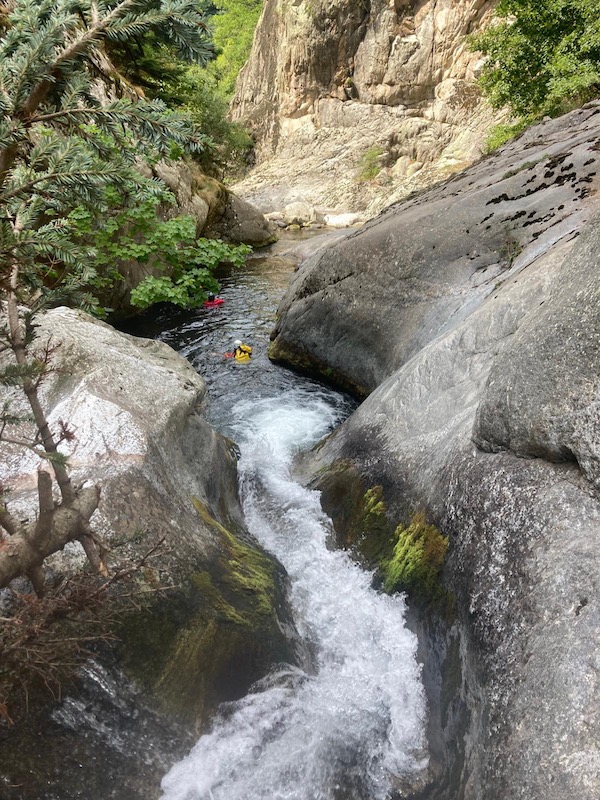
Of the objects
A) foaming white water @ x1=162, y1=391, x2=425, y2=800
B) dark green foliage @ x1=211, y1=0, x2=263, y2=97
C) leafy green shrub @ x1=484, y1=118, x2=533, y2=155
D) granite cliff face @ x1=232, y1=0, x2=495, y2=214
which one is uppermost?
dark green foliage @ x1=211, y1=0, x2=263, y2=97

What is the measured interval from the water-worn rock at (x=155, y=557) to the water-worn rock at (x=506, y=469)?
155 centimetres

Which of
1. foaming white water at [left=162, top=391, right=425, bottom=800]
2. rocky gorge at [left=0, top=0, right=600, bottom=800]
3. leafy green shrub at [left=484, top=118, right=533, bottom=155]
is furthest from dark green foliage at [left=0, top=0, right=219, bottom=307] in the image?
leafy green shrub at [left=484, top=118, right=533, bottom=155]

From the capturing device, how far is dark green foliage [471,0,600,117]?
1210 centimetres

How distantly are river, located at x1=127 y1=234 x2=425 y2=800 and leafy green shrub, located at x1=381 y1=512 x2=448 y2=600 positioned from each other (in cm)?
22

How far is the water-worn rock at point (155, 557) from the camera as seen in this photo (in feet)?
11.0

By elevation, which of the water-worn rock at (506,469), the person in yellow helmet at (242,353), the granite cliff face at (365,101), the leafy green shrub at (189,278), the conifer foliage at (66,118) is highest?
the granite cliff face at (365,101)

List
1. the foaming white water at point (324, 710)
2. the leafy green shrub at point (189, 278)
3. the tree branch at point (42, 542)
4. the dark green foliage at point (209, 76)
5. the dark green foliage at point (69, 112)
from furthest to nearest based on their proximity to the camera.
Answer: the leafy green shrub at point (189, 278) < the foaming white water at point (324, 710) < the tree branch at point (42, 542) < the dark green foliage at point (209, 76) < the dark green foliage at point (69, 112)

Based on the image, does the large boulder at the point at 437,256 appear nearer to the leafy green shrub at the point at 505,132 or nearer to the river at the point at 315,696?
the river at the point at 315,696

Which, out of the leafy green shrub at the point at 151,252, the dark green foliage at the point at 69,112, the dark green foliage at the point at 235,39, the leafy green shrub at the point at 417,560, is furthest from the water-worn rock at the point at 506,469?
the dark green foliage at the point at 235,39

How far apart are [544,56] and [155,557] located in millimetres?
15830

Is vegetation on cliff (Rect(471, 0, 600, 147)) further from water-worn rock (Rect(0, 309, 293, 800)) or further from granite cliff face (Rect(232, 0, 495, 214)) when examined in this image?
granite cliff face (Rect(232, 0, 495, 214))

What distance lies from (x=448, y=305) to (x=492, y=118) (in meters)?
30.4

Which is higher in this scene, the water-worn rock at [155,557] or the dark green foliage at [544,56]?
the dark green foliage at [544,56]

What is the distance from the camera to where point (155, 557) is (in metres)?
4.04
